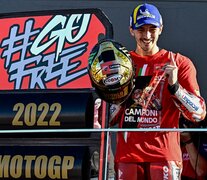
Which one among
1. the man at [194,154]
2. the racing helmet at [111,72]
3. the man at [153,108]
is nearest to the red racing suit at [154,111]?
the man at [153,108]

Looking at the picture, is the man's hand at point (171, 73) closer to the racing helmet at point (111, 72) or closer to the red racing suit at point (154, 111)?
the red racing suit at point (154, 111)

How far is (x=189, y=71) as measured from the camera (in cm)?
278

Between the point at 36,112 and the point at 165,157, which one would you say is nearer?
the point at 165,157

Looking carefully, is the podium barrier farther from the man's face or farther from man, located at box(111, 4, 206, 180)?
the man's face

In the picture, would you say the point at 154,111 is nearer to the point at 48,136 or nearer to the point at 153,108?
the point at 153,108

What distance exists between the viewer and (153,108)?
2.74 m

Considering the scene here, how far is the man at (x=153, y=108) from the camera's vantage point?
2.68m

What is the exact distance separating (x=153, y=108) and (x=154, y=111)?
14 mm

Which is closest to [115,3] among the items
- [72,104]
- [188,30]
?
[188,30]

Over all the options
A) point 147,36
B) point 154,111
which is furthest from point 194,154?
point 147,36

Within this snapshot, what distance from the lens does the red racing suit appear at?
270cm

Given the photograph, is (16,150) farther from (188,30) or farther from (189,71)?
(188,30)

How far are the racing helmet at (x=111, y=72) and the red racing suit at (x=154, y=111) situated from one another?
0.13m

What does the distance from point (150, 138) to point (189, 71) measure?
348 mm
